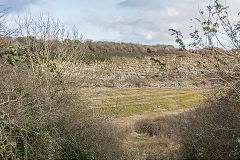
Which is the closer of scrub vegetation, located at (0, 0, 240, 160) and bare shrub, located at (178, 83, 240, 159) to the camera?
scrub vegetation, located at (0, 0, 240, 160)

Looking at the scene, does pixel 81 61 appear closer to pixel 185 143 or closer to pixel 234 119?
pixel 185 143

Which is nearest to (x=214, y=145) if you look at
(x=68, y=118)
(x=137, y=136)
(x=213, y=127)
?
(x=213, y=127)

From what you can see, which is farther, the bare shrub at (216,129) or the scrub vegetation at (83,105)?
the bare shrub at (216,129)

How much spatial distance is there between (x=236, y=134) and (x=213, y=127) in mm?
865

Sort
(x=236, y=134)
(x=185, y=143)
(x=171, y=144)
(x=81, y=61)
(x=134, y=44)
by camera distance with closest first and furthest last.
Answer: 1. (x=236, y=134)
2. (x=185, y=143)
3. (x=81, y=61)
4. (x=171, y=144)
5. (x=134, y=44)

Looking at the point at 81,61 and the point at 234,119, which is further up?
the point at 81,61

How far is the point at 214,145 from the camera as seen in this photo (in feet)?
20.9

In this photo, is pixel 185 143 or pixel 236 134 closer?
pixel 236 134

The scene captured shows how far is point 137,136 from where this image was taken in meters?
13.3

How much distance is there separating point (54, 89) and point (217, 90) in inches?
213

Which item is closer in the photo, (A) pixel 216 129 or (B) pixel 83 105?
(A) pixel 216 129

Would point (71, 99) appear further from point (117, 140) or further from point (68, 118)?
point (117, 140)

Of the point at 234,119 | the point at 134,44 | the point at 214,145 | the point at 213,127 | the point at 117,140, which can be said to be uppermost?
the point at 134,44

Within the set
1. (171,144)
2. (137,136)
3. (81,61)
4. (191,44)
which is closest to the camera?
(191,44)
